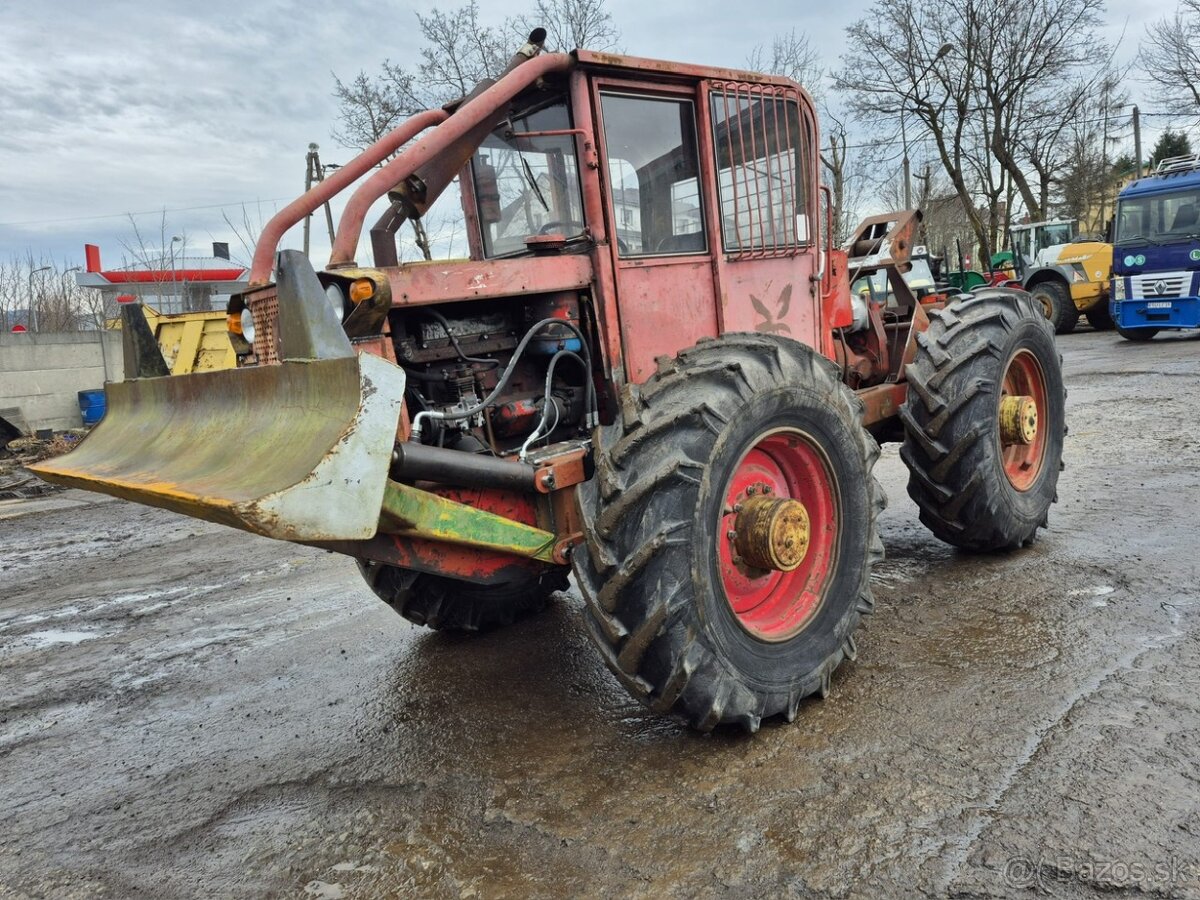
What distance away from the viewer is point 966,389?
13.7 feet

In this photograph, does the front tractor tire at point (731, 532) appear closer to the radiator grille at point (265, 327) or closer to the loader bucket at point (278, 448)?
the loader bucket at point (278, 448)

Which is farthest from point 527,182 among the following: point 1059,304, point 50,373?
point 1059,304

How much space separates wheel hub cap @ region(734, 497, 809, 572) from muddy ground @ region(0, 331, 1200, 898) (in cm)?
58

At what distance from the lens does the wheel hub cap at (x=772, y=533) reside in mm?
2979

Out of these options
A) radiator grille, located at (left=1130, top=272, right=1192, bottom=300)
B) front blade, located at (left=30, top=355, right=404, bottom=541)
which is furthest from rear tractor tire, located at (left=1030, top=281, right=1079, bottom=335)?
front blade, located at (left=30, top=355, right=404, bottom=541)

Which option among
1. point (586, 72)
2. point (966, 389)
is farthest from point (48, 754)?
point (966, 389)

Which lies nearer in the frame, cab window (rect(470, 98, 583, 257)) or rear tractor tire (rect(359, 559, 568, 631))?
cab window (rect(470, 98, 583, 257))

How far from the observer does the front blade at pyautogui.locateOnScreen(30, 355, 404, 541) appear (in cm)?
229

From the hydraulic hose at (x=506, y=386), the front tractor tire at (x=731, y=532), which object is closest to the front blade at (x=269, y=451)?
the hydraulic hose at (x=506, y=386)

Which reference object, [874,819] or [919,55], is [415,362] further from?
[919,55]

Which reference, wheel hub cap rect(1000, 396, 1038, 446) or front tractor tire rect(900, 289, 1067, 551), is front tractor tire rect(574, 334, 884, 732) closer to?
front tractor tire rect(900, 289, 1067, 551)

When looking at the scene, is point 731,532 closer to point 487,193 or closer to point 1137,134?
point 487,193

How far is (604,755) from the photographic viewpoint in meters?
2.97

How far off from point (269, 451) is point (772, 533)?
65.1 inches
